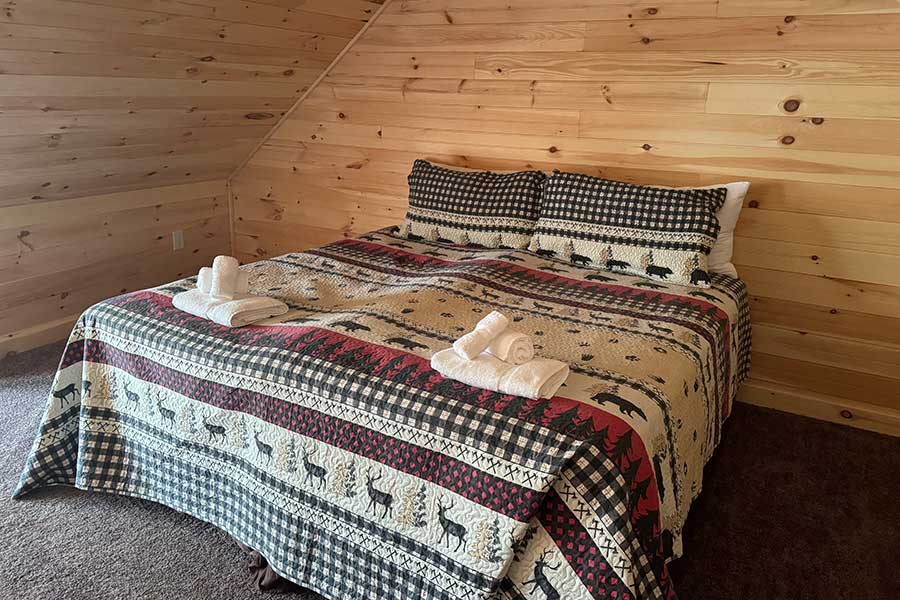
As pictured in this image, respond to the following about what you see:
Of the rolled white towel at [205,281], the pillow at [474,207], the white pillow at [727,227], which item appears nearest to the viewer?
the rolled white towel at [205,281]

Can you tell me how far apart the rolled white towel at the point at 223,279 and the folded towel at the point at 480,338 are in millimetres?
773

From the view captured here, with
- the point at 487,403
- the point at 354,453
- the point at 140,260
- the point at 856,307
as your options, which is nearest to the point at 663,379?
the point at 487,403

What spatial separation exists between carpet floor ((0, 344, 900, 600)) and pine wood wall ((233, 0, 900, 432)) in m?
0.47

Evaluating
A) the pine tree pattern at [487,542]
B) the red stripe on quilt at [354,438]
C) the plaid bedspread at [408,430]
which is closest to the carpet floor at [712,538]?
the plaid bedspread at [408,430]

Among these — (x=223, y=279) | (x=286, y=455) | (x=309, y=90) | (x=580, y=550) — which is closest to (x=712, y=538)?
(x=580, y=550)

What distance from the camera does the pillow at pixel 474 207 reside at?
9.43ft

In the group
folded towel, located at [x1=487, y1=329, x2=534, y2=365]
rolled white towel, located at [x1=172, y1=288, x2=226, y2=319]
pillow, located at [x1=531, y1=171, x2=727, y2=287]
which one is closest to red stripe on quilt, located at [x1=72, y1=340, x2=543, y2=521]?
rolled white towel, located at [x1=172, y1=288, x2=226, y2=319]

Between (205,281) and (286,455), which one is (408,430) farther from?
(205,281)

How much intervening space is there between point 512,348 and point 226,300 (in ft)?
2.91

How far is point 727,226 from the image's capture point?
8.66 feet

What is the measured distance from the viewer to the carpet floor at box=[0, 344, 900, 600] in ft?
6.02

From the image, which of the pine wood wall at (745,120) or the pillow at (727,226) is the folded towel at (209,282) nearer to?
the pine wood wall at (745,120)

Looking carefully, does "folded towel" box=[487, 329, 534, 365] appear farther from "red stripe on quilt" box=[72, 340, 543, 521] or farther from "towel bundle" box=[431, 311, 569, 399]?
"red stripe on quilt" box=[72, 340, 543, 521]

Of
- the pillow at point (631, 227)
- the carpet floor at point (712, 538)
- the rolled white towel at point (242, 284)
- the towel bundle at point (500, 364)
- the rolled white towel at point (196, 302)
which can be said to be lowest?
the carpet floor at point (712, 538)
